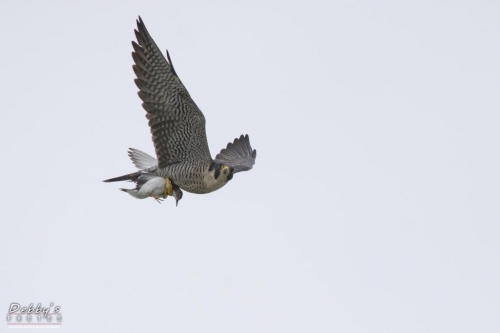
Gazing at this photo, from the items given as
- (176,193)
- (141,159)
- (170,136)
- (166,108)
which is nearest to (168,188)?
(176,193)

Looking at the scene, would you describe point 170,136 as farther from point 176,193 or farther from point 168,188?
point 176,193

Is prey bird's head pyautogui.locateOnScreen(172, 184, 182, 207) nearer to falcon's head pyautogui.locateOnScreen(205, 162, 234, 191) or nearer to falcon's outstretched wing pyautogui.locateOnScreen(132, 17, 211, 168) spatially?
falcon's outstretched wing pyautogui.locateOnScreen(132, 17, 211, 168)

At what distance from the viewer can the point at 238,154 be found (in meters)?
16.5

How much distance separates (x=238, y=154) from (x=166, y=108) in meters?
3.59

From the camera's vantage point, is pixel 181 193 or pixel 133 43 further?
pixel 181 193

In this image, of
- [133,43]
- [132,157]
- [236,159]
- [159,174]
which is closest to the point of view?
[133,43]

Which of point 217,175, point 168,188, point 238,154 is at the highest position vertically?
point 238,154

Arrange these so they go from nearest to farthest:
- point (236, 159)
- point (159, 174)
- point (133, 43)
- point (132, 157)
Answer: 1. point (133, 43)
2. point (159, 174)
3. point (132, 157)
4. point (236, 159)

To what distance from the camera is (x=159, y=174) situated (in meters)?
13.6

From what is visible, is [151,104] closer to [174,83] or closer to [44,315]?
[174,83]

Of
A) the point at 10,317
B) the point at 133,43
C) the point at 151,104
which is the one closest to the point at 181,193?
the point at 151,104

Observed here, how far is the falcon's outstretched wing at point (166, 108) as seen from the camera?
12.6 m

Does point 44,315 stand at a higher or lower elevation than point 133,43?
lower

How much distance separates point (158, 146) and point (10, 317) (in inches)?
146
